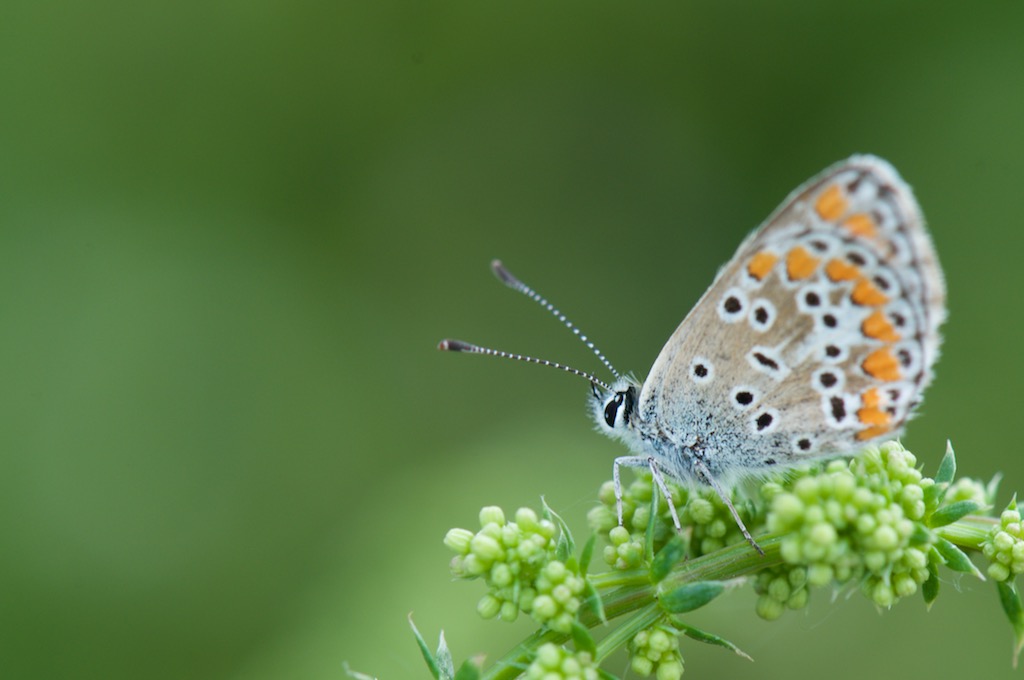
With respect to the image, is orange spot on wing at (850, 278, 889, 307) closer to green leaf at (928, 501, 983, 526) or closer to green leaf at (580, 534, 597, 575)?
green leaf at (928, 501, 983, 526)

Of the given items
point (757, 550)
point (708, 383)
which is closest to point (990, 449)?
point (708, 383)

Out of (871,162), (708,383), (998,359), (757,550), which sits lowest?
(998,359)

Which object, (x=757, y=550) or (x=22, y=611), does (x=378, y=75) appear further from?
(x=757, y=550)

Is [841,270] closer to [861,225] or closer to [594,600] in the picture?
[861,225]

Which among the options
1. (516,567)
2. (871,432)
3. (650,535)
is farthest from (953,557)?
(516,567)

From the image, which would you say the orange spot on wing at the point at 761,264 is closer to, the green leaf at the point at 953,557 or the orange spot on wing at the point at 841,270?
the orange spot on wing at the point at 841,270

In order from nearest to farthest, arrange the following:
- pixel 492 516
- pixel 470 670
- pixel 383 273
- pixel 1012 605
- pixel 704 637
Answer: pixel 470 670 < pixel 704 637 < pixel 1012 605 < pixel 492 516 < pixel 383 273

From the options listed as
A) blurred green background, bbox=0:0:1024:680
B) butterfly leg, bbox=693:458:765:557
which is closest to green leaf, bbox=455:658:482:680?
butterfly leg, bbox=693:458:765:557
